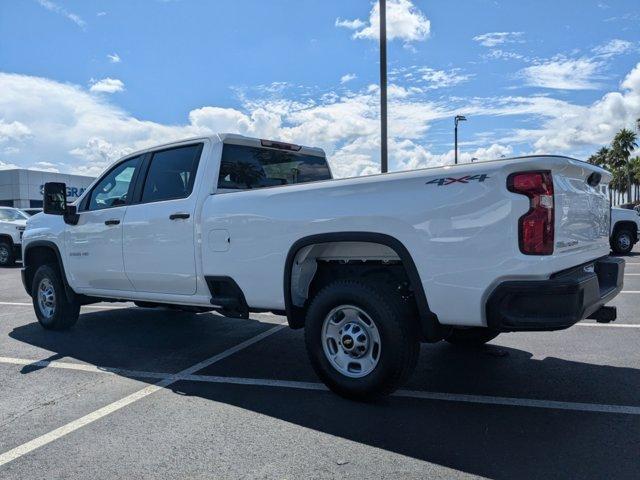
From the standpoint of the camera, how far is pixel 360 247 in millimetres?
4203

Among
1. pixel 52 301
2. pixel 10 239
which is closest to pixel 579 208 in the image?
pixel 52 301

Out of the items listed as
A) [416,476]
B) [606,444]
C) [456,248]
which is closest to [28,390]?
[416,476]

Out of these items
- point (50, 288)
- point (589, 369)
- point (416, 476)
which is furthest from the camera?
point (50, 288)

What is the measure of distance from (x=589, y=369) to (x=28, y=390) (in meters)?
4.71

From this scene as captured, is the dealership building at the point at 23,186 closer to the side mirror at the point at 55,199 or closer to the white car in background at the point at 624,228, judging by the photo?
the white car in background at the point at 624,228

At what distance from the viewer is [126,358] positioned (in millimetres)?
5543

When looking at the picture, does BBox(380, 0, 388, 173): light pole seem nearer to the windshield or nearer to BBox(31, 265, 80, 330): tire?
BBox(31, 265, 80, 330): tire

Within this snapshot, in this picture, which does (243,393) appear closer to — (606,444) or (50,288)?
(606,444)

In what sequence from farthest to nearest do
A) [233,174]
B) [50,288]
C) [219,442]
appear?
[50,288], [233,174], [219,442]

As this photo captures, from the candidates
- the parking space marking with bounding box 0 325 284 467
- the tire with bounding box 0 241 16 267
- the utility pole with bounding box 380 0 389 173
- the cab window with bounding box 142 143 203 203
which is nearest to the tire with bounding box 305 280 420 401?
the parking space marking with bounding box 0 325 284 467

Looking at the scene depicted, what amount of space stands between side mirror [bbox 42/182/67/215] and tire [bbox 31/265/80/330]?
0.94m

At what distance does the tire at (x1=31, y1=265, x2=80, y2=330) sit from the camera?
6.71m

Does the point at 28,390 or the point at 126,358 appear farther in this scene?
the point at 126,358

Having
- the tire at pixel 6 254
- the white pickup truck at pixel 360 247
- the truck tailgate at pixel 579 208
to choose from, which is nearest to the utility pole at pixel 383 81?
the white pickup truck at pixel 360 247
